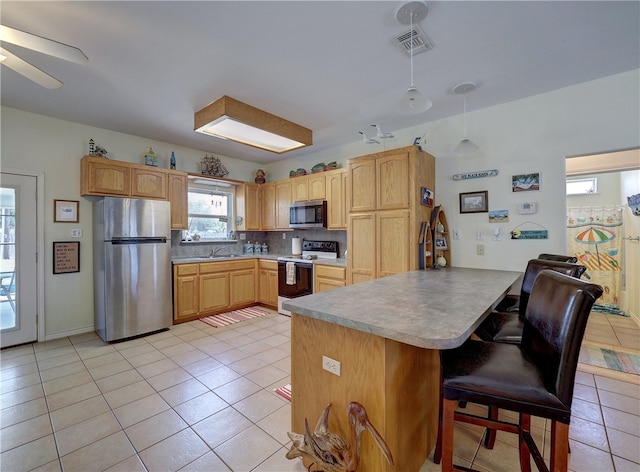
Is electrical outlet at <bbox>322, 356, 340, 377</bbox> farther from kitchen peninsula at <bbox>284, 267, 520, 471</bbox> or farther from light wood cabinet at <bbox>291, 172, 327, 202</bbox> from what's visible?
light wood cabinet at <bbox>291, 172, 327, 202</bbox>

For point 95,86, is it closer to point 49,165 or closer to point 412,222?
point 49,165

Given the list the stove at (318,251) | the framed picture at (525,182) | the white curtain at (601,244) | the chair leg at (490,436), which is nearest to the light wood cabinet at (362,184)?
the stove at (318,251)

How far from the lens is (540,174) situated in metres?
2.82

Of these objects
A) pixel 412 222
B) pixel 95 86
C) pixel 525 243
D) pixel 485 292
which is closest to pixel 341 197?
pixel 412 222

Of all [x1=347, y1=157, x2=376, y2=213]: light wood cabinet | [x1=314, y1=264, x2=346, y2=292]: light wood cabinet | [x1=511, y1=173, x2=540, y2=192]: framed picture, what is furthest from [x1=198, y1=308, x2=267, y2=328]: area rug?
[x1=511, y1=173, x2=540, y2=192]: framed picture

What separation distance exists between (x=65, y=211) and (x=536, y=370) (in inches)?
187

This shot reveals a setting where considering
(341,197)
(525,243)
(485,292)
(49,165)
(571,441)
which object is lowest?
(571,441)

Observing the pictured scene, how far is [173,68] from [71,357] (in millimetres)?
3058

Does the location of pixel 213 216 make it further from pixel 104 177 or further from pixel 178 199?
pixel 104 177

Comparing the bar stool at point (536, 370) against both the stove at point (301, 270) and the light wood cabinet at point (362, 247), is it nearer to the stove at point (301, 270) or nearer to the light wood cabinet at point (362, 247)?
the light wood cabinet at point (362, 247)

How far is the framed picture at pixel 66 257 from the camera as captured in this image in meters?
3.39

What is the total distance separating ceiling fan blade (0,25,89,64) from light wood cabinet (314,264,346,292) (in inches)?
121

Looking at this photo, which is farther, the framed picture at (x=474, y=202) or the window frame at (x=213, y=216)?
the window frame at (x=213, y=216)

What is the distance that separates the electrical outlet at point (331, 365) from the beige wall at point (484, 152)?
2.52 meters
